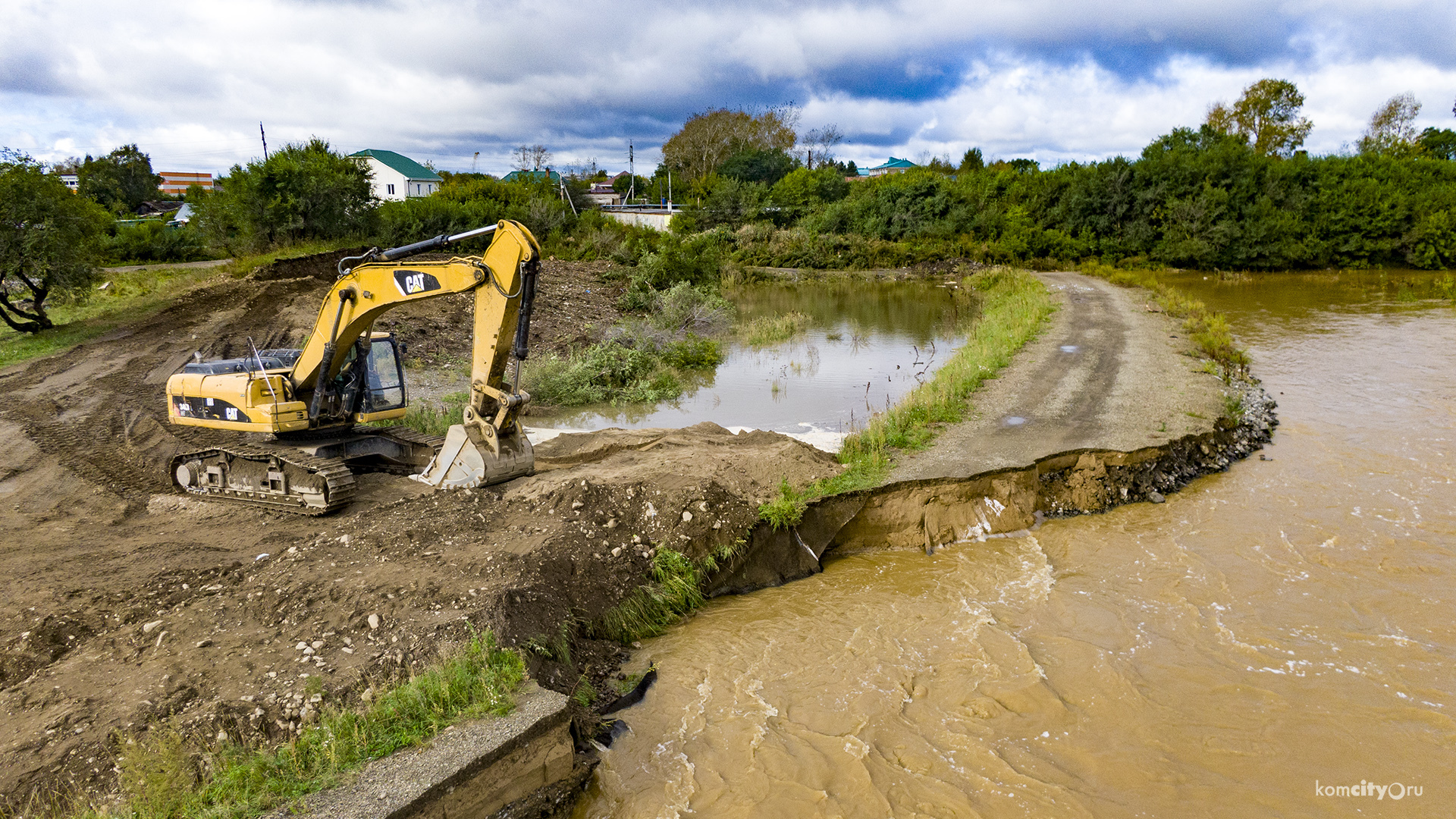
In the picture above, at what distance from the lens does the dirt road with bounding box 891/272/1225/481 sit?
394 inches

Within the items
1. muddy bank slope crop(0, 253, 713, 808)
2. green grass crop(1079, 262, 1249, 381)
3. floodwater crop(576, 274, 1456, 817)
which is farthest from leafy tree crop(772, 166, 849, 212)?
floodwater crop(576, 274, 1456, 817)

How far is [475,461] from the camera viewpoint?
332 inches

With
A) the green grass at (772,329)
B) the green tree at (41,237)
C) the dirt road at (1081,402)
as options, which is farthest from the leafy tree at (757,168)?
the green tree at (41,237)

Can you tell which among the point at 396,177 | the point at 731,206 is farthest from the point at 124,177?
the point at 731,206

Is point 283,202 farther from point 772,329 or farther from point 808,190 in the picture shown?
point 808,190

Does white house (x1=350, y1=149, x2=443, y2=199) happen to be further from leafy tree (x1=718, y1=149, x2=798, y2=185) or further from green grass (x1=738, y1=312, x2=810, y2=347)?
green grass (x1=738, y1=312, x2=810, y2=347)

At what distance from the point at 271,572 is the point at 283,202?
87.1 feet

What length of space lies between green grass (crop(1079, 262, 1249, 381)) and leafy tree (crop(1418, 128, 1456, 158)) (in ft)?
105

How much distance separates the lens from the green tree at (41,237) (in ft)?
55.4

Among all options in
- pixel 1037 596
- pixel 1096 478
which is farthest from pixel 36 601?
pixel 1096 478

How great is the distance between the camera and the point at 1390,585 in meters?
7.51

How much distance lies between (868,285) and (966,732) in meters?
31.9

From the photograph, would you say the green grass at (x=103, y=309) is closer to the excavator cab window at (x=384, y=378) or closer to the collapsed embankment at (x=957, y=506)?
the excavator cab window at (x=384, y=378)

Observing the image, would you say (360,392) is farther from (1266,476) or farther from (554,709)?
(1266,476)
